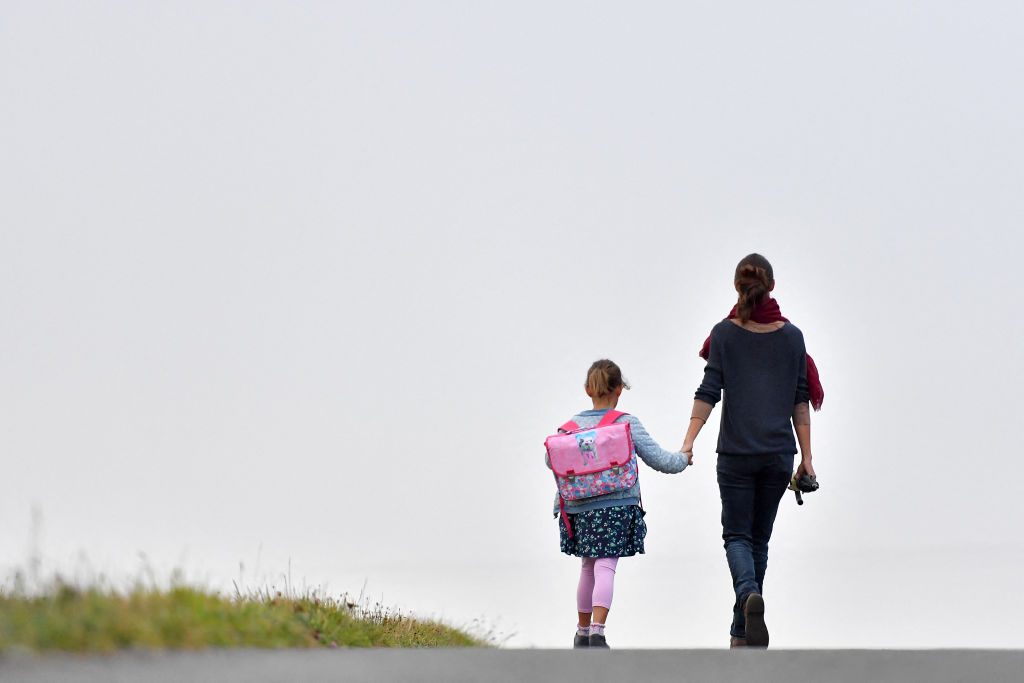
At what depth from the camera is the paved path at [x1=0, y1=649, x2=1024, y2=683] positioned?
4480 millimetres

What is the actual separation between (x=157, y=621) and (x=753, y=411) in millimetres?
3753

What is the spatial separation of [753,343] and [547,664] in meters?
3.07

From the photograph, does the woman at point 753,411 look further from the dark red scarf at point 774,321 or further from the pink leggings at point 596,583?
the pink leggings at point 596,583

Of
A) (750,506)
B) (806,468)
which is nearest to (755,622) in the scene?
(750,506)

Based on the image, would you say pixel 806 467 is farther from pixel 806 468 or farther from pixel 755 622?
pixel 755 622

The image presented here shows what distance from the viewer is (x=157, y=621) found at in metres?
4.96

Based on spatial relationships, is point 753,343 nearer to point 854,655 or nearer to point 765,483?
point 765,483

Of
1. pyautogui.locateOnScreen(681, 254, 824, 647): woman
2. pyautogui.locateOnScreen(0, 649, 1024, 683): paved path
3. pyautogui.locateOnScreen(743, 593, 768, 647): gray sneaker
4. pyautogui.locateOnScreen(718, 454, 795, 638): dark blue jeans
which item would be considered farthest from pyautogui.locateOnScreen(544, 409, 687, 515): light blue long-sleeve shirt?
pyautogui.locateOnScreen(0, 649, 1024, 683): paved path

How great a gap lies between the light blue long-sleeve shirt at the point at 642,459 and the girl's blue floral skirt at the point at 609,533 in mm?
40

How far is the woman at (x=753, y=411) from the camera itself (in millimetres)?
7375

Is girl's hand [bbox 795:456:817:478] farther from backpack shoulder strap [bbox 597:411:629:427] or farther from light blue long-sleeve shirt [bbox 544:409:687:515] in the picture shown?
backpack shoulder strap [bbox 597:411:629:427]

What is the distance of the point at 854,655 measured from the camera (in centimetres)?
520

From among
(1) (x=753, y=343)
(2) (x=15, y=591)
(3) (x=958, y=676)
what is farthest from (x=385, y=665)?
(1) (x=753, y=343)

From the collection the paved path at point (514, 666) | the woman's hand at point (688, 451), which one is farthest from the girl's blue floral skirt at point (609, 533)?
the paved path at point (514, 666)
